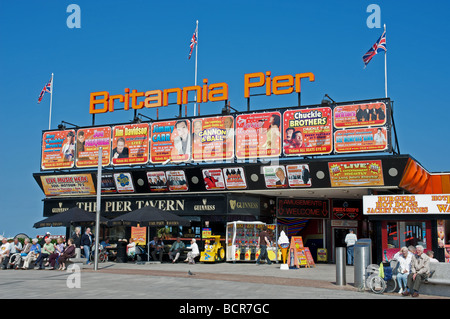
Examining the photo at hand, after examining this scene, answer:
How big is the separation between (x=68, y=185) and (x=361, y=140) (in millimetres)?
18775

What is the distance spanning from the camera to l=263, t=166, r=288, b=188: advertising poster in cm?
2802

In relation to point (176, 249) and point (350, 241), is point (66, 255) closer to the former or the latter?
point (176, 249)

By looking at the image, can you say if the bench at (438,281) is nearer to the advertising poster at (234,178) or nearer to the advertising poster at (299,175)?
the advertising poster at (299,175)

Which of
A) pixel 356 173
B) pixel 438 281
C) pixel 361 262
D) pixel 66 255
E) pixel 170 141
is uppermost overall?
pixel 170 141

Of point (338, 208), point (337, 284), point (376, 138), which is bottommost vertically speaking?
point (337, 284)

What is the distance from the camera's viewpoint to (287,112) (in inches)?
1110

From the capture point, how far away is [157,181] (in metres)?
31.3

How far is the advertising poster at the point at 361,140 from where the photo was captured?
25.8m

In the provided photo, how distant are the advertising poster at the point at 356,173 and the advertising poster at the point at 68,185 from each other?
15284 mm

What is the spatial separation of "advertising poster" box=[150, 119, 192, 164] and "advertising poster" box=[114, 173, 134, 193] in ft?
6.87

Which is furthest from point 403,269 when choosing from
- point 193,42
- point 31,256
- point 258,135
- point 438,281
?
point 193,42
